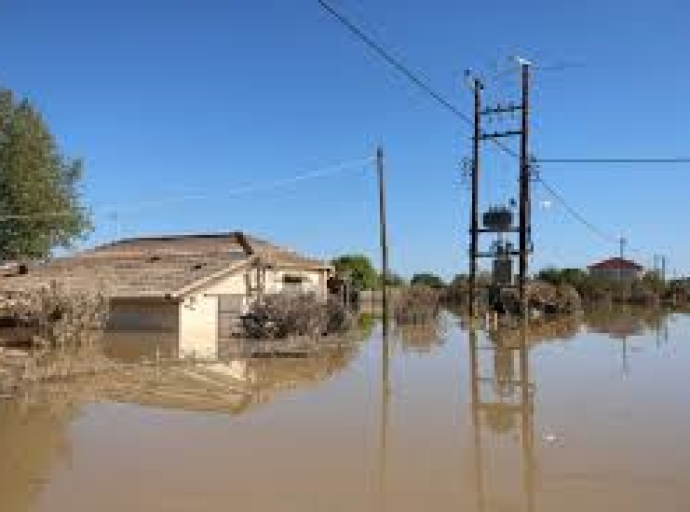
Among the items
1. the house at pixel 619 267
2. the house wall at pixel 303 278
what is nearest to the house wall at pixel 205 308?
the house wall at pixel 303 278

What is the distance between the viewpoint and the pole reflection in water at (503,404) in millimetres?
10992

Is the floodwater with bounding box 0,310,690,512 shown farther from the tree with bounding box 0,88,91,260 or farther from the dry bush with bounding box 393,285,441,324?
the tree with bounding box 0,88,91,260

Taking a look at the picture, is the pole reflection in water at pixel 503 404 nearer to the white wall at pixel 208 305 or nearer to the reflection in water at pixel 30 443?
the reflection in water at pixel 30 443

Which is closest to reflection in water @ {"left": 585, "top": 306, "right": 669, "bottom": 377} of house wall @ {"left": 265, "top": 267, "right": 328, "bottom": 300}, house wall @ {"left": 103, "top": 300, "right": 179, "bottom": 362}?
house wall @ {"left": 265, "top": 267, "right": 328, "bottom": 300}

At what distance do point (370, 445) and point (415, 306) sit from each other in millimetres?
35039

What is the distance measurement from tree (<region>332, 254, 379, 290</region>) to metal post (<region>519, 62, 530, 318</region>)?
3048cm

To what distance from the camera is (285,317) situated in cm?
3253

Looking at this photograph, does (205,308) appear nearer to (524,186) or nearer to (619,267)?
(524,186)

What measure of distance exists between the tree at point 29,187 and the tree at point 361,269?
2493 centimetres

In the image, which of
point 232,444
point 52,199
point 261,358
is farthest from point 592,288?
point 232,444

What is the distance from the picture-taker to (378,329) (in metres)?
42.2

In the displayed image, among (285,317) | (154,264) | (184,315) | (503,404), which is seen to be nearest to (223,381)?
(503,404)

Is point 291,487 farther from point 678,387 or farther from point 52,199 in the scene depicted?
point 52,199

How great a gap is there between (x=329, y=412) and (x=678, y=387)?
324 inches
